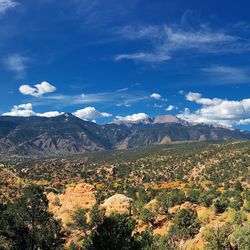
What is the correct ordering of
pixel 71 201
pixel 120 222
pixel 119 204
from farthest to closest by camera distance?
pixel 71 201, pixel 119 204, pixel 120 222

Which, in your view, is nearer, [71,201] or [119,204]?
[119,204]

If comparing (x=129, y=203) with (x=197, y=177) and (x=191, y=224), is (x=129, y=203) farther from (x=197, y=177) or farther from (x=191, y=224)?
(x=197, y=177)

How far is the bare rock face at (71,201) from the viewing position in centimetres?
10726

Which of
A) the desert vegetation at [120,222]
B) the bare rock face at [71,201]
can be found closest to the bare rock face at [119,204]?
the desert vegetation at [120,222]

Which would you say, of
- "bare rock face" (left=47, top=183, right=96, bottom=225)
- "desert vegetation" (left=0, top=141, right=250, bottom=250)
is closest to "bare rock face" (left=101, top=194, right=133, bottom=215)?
"desert vegetation" (left=0, top=141, right=250, bottom=250)

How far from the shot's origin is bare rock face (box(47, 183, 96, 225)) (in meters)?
107

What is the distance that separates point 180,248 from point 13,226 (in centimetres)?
3001

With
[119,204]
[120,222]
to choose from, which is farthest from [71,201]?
[120,222]

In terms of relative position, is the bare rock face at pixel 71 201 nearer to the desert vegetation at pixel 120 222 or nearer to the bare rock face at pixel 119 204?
the desert vegetation at pixel 120 222

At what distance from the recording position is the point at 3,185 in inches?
6885

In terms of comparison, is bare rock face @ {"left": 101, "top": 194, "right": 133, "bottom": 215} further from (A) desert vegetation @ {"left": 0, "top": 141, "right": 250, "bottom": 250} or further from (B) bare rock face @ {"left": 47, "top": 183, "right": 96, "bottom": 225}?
(B) bare rock face @ {"left": 47, "top": 183, "right": 96, "bottom": 225}

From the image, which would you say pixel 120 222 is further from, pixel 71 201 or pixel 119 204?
pixel 71 201

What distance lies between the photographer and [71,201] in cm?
11269

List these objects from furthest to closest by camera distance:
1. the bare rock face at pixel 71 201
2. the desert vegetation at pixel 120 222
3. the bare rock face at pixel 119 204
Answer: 1. the bare rock face at pixel 71 201
2. the bare rock face at pixel 119 204
3. the desert vegetation at pixel 120 222
